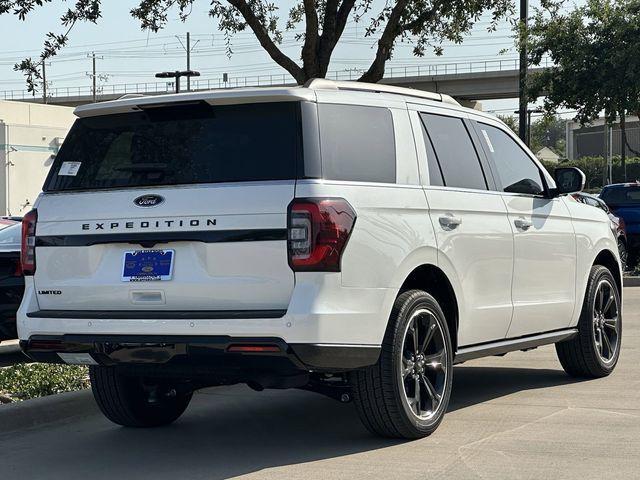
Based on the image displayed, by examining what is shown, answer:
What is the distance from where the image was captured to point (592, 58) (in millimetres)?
27750

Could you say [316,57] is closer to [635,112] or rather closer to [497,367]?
[497,367]

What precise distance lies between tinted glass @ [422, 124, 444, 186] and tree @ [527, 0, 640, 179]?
20596 millimetres

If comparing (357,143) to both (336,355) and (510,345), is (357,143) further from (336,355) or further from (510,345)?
(510,345)

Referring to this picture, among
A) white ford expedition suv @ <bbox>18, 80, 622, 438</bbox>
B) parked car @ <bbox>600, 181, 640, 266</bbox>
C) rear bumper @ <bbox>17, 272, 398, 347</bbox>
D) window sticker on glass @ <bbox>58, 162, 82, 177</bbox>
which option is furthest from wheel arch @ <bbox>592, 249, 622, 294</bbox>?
parked car @ <bbox>600, 181, 640, 266</bbox>

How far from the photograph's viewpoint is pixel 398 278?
6.70 metres

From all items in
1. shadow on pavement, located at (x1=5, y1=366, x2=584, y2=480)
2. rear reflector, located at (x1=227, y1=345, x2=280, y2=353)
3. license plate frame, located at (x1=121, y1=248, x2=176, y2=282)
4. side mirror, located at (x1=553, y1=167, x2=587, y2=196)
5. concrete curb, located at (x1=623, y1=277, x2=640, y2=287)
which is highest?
side mirror, located at (x1=553, y1=167, x2=587, y2=196)

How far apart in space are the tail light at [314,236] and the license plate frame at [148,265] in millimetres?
698

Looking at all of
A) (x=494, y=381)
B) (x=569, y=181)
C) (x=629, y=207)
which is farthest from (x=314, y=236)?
(x=629, y=207)

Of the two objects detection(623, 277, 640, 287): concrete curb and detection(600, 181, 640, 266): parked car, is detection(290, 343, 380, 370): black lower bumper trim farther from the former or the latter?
detection(600, 181, 640, 266): parked car

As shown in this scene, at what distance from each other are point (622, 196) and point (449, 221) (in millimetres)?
17580

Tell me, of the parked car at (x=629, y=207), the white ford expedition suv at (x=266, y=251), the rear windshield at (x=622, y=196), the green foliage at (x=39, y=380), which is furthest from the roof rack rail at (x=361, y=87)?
the rear windshield at (x=622, y=196)

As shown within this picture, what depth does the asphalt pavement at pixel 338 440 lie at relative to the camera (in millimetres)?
6332

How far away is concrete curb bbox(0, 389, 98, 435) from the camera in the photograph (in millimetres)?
7777

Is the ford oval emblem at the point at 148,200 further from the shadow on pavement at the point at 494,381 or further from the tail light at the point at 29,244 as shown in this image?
the shadow on pavement at the point at 494,381
